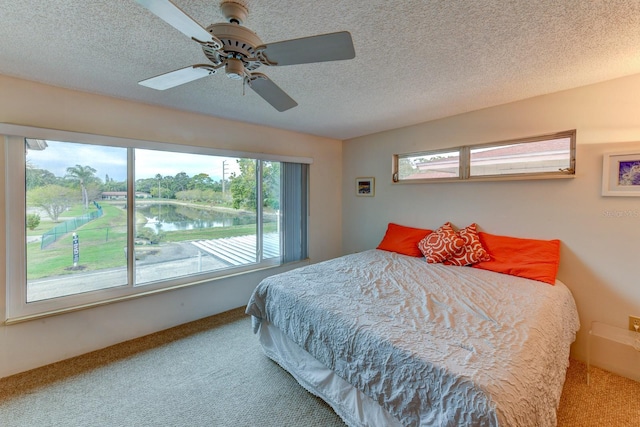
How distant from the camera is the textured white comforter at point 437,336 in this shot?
3.38 ft

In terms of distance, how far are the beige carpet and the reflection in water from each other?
119 cm

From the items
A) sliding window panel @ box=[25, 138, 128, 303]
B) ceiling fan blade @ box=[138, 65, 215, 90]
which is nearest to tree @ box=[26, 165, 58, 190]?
sliding window panel @ box=[25, 138, 128, 303]

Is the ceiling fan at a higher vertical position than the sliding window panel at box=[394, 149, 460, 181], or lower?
higher

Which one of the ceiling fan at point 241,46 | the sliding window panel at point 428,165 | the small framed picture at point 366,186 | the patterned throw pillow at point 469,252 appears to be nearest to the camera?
the ceiling fan at point 241,46

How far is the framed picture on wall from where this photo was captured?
1898mm

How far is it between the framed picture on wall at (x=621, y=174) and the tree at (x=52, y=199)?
4.46m

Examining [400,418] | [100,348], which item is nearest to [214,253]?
[100,348]

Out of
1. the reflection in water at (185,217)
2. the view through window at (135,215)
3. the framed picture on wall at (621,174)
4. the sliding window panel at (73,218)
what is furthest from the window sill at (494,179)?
the sliding window panel at (73,218)

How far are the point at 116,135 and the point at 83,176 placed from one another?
460 mm

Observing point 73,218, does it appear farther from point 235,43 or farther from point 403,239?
point 403,239

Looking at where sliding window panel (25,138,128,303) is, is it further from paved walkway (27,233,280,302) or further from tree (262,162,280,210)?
tree (262,162,280,210)

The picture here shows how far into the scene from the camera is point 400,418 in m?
1.20

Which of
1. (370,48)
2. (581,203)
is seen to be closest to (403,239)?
(581,203)

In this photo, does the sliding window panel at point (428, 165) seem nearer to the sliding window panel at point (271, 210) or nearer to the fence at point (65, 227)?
the sliding window panel at point (271, 210)
